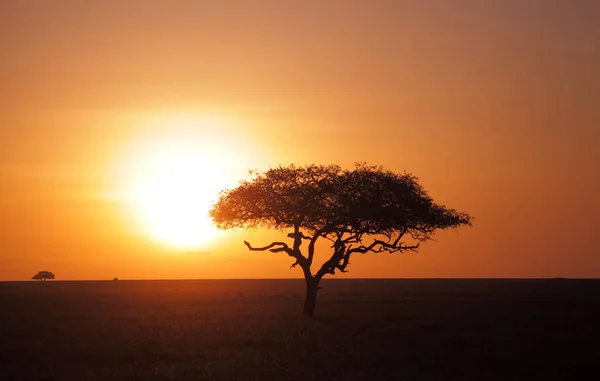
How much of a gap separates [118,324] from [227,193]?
13574 millimetres

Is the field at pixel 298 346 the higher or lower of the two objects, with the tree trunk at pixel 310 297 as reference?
lower

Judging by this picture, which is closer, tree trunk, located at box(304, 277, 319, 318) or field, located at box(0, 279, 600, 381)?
field, located at box(0, 279, 600, 381)

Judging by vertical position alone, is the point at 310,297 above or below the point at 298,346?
above

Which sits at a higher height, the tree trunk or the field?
the tree trunk

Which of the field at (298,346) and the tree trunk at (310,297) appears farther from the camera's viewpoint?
the tree trunk at (310,297)

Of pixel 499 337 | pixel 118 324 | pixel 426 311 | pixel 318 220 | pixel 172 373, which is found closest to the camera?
pixel 172 373

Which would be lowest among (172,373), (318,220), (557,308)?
(172,373)

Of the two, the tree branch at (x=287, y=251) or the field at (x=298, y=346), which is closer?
the field at (x=298, y=346)

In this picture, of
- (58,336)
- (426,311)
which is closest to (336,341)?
(58,336)

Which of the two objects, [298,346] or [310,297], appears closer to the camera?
[298,346]

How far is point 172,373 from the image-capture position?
1128 inches

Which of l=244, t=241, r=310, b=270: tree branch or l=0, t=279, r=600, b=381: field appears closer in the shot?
l=0, t=279, r=600, b=381: field

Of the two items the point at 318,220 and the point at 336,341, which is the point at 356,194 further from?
the point at 336,341

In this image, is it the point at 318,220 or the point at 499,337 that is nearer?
the point at 499,337
